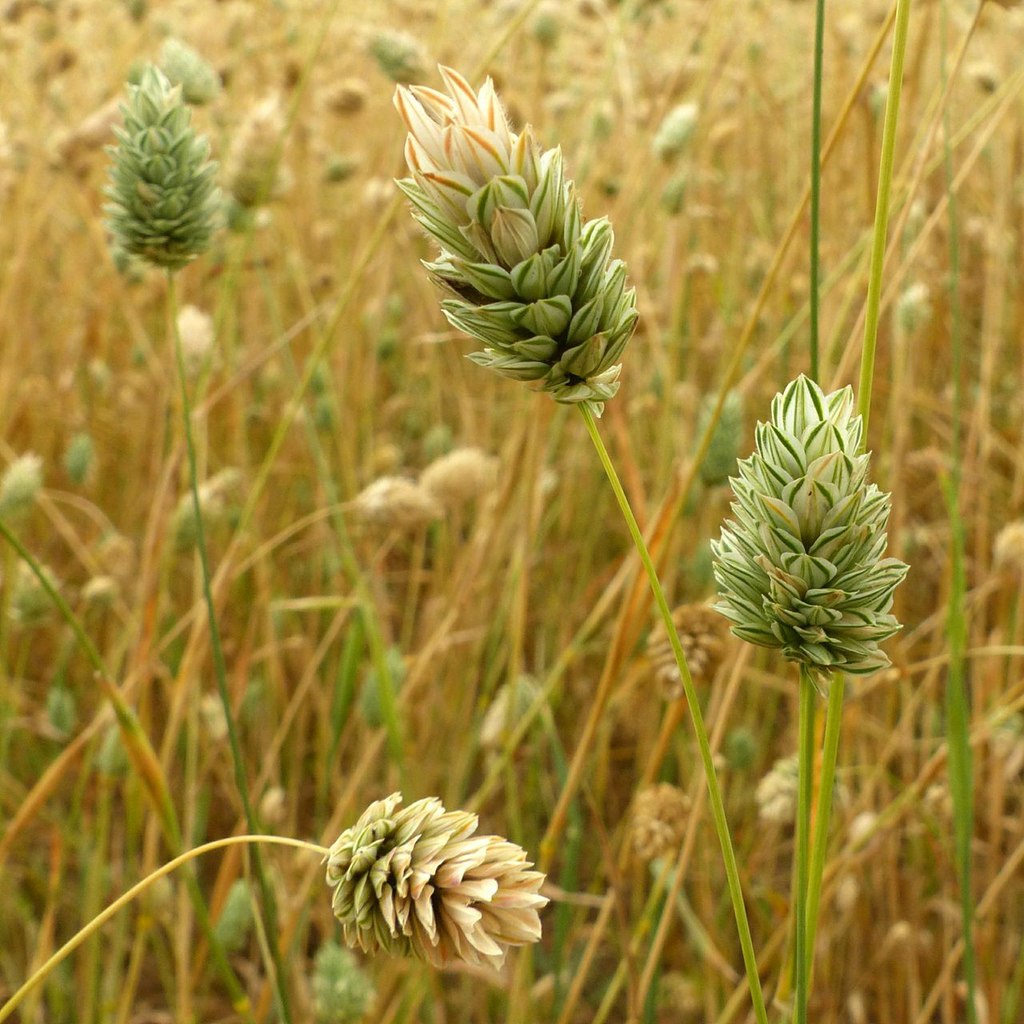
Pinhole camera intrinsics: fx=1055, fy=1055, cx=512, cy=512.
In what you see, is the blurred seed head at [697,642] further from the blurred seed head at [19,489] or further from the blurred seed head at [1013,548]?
the blurred seed head at [19,489]

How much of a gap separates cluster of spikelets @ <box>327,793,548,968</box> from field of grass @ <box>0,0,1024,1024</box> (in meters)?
0.28

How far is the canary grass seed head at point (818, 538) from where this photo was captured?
345 mm

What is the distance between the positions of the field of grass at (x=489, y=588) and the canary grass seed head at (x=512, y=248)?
0.91 feet

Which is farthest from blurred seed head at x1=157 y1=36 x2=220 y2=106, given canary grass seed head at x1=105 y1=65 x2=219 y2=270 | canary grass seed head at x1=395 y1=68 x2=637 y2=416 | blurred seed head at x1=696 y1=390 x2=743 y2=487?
canary grass seed head at x1=395 y1=68 x2=637 y2=416

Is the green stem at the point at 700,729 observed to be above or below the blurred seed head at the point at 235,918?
above

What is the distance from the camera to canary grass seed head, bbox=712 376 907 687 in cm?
34

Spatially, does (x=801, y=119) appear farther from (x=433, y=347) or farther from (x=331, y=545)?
(x=331, y=545)

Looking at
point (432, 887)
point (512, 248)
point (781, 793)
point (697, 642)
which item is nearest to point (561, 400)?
point (512, 248)

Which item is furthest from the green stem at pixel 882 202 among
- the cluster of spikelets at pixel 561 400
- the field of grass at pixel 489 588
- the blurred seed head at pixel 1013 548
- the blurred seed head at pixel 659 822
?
the blurred seed head at pixel 1013 548

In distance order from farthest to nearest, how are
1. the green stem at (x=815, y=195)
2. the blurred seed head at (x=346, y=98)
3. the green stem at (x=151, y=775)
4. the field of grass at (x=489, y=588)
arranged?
the blurred seed head at (x=346, y=98)
the field of grass at (x=489, y=588)
the green stem at (x=151, y=775)
the green stem at (x=815, y=195)

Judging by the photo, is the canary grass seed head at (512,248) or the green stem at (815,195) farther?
the green stem at (815,195)

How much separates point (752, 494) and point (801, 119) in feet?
6.83

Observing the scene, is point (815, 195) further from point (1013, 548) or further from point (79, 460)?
point (79, 460)

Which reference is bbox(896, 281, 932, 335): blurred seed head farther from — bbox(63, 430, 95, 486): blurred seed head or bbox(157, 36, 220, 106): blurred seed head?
bbox(63, 430, 95, 486): blurred seed head
